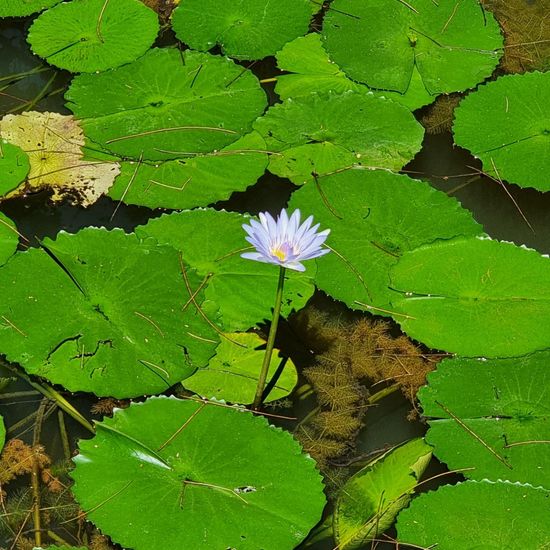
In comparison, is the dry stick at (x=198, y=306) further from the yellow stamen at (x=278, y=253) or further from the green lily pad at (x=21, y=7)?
the green lily pad at (x=21, y=7)

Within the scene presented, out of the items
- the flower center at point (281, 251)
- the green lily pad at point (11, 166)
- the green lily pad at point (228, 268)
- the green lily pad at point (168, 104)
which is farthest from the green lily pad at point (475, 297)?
the green lily pad at point (11, 166)

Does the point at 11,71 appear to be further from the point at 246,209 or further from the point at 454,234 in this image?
the point at 454,234

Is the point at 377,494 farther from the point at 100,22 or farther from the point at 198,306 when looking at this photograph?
the point at 100,22

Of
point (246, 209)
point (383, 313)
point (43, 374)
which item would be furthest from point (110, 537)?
point (246, 209)

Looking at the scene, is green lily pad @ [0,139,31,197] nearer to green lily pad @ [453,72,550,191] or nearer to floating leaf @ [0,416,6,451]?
floating leaf @ [0,416,6,451]

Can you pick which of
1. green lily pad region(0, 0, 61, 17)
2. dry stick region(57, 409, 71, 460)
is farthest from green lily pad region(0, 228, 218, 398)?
green lily pad region(0, 0, 61, 17)
